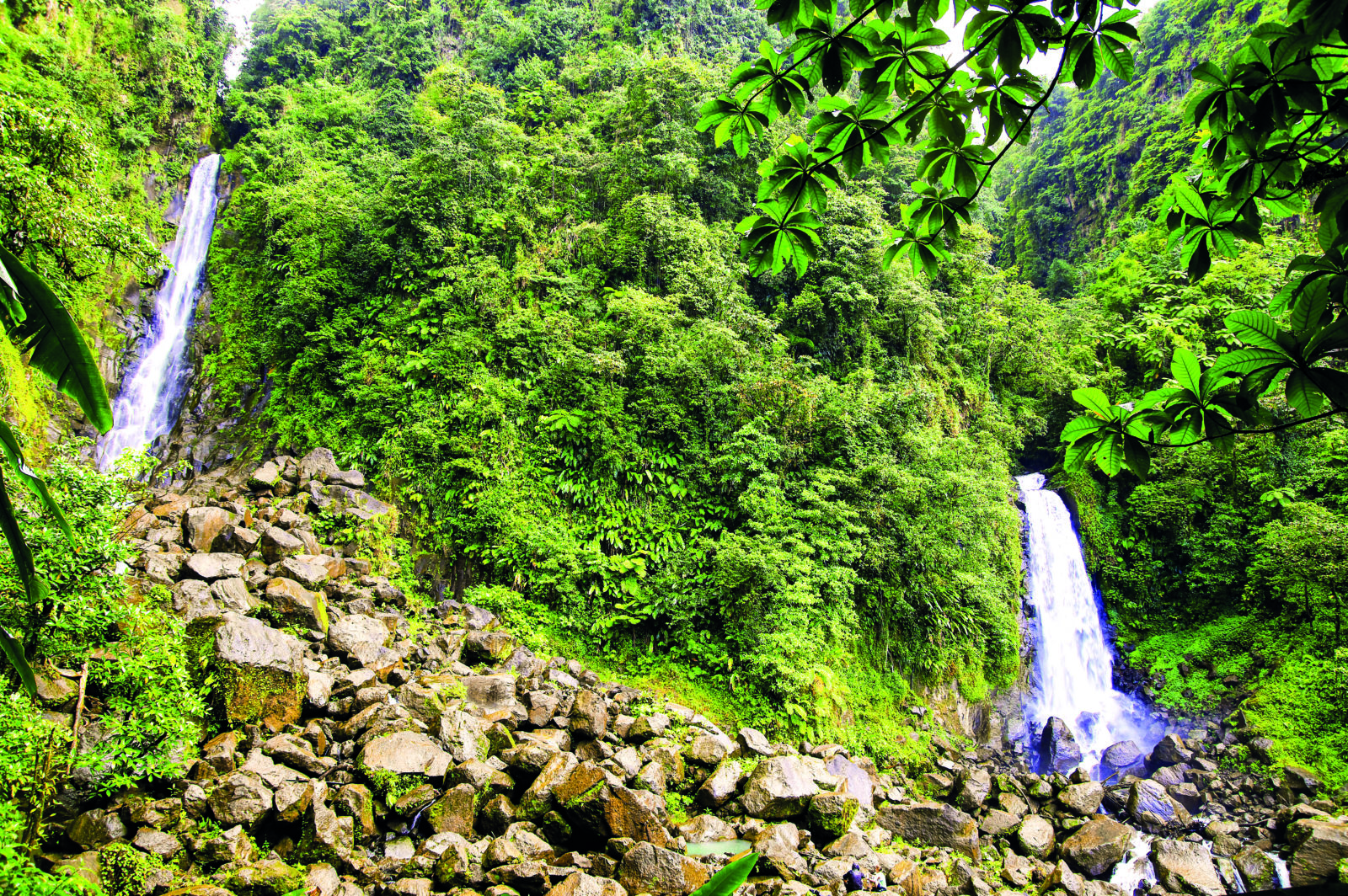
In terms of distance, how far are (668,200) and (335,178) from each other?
751 cm

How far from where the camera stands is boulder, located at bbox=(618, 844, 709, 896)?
410 centimetres

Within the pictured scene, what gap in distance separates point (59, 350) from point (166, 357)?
14546mm

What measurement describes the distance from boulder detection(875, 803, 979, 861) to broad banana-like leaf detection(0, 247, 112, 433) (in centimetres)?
798

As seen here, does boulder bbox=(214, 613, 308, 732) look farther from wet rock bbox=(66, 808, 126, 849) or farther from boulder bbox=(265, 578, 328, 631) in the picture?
wet rock bbox=(66, 808, 126, 849)

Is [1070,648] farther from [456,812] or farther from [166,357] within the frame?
[166,357]

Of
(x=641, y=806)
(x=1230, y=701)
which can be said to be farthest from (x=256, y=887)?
(x=1230, y=701)

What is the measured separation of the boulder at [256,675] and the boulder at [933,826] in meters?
6.37

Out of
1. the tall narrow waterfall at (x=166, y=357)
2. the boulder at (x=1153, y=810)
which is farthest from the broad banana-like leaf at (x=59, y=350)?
the boulder at (x=1153, y=810)

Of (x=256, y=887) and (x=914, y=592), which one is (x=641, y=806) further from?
(x=914, y=592)

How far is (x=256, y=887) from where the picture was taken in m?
3.77

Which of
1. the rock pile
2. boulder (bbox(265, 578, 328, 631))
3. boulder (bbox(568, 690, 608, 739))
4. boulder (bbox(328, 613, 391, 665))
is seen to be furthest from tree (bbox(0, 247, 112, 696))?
boulder (bbox(265, 578, 328, 631))

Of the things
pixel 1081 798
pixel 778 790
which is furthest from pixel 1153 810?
pixel 778 790

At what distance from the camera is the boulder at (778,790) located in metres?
5.54

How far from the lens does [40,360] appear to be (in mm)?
1065
